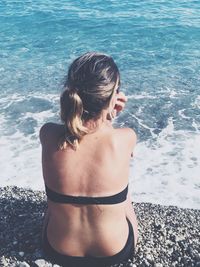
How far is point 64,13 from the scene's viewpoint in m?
17.9

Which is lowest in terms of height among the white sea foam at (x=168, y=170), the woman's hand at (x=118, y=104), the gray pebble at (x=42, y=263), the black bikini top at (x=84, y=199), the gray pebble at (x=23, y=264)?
the white sea foam at (x=168, y=170)

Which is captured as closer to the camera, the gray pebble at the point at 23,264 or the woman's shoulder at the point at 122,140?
the woman's shoulder at the point at 122,140

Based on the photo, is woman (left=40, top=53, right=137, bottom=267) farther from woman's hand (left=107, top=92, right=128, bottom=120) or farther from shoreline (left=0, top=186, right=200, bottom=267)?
shoreline (left=0, top=186, right=200, bottom=267)

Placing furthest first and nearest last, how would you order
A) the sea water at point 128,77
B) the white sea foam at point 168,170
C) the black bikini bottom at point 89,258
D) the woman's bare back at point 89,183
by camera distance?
the sea water at point 128,77 → the white sea foam at point 168,170 → the black bikini bottom at point 89,258 → the woman's bare back at point 89,183

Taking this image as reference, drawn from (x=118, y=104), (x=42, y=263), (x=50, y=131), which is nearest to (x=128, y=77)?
(x=118, y=104)

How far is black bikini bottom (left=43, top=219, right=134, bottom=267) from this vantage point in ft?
10.9

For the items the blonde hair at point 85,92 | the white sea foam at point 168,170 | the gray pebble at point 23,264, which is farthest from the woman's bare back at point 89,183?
the white sea foam at point 168,170

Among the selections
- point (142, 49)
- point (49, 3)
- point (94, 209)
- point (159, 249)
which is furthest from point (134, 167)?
point (49, 3)

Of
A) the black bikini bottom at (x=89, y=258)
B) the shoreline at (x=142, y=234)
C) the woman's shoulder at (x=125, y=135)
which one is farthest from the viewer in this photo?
the shoreline at (x=142, y=234)

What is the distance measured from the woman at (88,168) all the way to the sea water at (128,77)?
2803mm

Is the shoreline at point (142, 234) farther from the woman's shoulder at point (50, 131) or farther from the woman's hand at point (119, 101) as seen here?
the woman's hand at point (119, 101)

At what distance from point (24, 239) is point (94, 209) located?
1007mm

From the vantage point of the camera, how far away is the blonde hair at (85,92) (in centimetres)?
296

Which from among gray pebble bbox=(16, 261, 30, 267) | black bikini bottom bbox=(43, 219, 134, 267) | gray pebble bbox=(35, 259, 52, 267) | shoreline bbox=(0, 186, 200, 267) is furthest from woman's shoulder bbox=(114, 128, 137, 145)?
gray pebble bbox=(16, 261, 30, 267)
